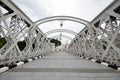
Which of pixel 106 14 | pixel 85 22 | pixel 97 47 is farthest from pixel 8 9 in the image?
pixel 85 22

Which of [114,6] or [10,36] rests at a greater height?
[114,6]

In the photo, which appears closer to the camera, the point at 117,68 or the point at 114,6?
the point at 117,68

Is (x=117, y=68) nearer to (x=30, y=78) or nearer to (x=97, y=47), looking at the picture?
(x=30, y=78)

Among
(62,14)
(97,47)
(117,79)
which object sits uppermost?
(62,14)

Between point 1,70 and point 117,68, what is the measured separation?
16.8 ft

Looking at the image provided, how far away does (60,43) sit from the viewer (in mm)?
102688

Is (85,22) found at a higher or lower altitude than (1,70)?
higher

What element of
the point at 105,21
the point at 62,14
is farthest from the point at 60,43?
the point at 105,21

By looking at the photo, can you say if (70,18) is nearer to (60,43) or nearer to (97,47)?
(97,47)

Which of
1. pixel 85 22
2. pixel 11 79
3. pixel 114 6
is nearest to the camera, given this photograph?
pixel 11 79

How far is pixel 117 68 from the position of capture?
7.43m

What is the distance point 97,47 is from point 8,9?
8.49 meters

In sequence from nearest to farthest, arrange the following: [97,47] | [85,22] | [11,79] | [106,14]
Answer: [11,79] → [106,14] → [97,47] → [85,22]

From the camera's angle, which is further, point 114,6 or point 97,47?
point 97,47
